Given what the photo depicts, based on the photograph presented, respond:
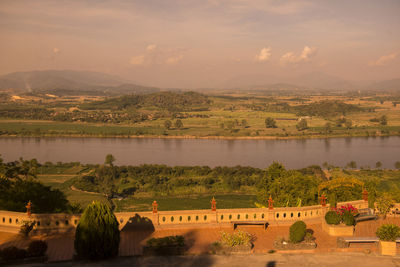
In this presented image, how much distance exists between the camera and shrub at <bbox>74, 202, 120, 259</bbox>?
41.7 ft

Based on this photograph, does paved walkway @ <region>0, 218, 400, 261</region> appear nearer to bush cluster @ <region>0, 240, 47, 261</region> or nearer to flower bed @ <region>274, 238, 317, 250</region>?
flower bed @ <region>274, 238, 317, 250</region>

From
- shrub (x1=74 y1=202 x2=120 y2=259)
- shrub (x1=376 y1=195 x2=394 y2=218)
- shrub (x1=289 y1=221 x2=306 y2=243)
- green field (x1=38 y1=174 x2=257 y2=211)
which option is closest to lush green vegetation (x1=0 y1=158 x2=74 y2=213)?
shrub (x1=74 y1=202 x2=120 y2=259)

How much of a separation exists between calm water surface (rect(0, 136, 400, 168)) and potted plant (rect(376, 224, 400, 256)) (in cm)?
6004

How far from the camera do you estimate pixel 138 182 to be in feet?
190

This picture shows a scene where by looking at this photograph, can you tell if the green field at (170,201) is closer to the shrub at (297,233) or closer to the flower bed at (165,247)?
the shrub at (297,233)

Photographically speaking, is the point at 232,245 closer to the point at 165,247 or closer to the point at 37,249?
the point at 165,247

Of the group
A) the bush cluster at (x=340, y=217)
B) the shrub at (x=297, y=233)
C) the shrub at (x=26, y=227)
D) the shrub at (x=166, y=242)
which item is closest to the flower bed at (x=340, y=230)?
the bush cluster at (x=340, y=217)

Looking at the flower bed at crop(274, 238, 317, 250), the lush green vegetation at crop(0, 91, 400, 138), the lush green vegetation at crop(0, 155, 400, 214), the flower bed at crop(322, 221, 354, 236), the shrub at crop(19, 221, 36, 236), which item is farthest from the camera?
the lush green vegetation at crop(0, 91, 400, 138)

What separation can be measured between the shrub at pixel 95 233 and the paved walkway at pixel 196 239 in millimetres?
922

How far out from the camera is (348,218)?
1584 cm

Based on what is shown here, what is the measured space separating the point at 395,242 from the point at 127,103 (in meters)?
187

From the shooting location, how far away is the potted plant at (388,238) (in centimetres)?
1352

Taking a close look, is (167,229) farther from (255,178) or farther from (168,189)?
(255,178)

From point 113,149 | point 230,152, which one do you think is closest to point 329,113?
point 230,152
